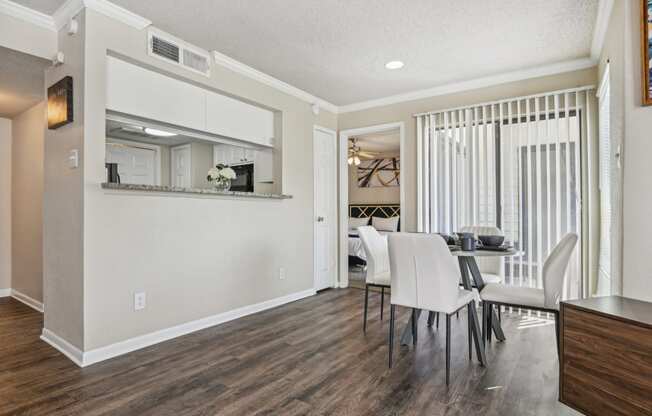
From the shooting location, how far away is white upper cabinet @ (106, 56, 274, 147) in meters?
2.77

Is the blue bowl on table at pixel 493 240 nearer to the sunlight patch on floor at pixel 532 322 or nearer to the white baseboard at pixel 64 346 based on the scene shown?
the sunlight patch on floor at pixel 532 322

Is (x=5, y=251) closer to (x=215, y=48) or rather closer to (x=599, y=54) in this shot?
(x=215, y=48)

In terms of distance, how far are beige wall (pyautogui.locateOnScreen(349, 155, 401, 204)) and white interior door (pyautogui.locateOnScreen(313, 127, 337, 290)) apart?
11.1ft

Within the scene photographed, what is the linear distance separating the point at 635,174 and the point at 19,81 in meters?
4.70

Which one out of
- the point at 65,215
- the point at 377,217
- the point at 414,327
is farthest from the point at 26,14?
the point at 377,217

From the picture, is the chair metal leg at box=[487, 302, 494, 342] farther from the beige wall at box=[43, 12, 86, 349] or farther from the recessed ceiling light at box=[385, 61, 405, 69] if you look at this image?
the beige wall at box=[43, 12, 86, 349]

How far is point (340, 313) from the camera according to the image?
3.73 meters

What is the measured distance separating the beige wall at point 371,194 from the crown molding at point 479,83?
3.49 metres

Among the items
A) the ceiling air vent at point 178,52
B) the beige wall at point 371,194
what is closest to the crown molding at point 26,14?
the ceiling air vent at point 178,52

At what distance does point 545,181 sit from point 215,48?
3426 mm

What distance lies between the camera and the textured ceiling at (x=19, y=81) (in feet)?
9.07

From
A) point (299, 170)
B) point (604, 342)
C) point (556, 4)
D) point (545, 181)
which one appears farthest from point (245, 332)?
point (556, 4)

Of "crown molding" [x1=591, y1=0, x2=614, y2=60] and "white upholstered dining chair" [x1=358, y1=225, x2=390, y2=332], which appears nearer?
"crown molding" [x1=591, y1=0, x2=614, y2=60]

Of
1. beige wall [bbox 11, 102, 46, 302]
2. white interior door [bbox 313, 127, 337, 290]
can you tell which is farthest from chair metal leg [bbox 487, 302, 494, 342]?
beige wall [bbox 11, 102, 46, 302]
